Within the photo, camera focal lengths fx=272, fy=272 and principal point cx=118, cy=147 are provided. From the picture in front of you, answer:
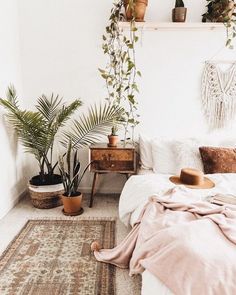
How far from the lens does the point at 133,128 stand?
3.24 m

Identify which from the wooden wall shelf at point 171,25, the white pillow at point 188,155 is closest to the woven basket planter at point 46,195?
the white pillow at point 188,155

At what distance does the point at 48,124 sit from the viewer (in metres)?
2.89

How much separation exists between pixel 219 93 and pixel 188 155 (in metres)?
0.95

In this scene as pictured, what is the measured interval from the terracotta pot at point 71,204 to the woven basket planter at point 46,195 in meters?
0.21

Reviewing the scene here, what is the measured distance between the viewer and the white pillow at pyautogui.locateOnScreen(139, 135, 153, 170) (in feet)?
9.53

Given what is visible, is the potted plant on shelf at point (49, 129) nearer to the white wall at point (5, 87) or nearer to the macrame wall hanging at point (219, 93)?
the white wall at point (5, 87)

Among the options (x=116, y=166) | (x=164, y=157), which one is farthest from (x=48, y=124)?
(x=164, y=157)

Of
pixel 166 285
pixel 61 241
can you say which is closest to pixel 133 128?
pixel 61 241

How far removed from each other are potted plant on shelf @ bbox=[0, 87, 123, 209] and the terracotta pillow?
42.0 inches

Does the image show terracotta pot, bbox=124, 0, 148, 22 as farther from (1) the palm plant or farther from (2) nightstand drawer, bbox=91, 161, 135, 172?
(2) nightstand drawer, bbox=91, 161, 135, 172

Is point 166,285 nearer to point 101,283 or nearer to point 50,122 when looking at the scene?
point 101,283

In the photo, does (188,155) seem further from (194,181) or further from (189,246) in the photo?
(189,246)

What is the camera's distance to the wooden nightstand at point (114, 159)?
9.42 ft

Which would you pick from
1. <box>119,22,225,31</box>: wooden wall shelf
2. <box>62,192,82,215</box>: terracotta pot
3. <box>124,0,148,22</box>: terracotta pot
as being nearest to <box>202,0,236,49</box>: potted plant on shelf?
<box>119,22,225,31</box>: wooden wall shelf
